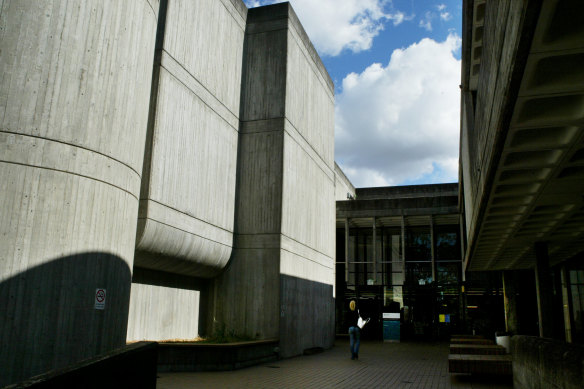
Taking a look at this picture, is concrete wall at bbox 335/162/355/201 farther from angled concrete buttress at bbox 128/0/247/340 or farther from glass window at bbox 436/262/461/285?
angled concrete buttress at bbox 128/0/247/340

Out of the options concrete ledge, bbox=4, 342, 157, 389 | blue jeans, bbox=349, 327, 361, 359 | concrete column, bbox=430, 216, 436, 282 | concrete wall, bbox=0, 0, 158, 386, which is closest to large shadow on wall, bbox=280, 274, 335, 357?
blue jeans, bbox=349, 327, 361, 359

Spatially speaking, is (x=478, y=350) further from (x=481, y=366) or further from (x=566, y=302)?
(x=566, y=302)

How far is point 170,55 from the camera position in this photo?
14383 mm

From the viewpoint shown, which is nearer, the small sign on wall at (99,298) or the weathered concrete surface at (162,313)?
the small sign on wall at (99,298)

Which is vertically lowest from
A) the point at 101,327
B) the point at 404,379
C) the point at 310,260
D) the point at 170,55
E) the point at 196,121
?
the point at 404,379

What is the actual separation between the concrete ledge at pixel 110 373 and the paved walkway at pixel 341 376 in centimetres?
437

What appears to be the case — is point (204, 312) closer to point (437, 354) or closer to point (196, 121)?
point (196, 121)

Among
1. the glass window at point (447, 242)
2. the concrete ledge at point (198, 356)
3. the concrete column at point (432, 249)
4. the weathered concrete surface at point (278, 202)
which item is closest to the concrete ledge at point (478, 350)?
the weathered concrete surface at point (278, 202)

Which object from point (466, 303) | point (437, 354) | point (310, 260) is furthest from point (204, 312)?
point (466, 303)

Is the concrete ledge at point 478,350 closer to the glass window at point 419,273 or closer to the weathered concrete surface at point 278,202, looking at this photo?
the weathered concrete surface at point 278,202

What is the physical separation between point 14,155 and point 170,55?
6665mm

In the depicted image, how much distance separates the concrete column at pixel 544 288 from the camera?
596 inches

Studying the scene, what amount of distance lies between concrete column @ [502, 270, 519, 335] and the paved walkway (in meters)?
6.19

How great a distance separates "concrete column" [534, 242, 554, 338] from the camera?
596 inches
